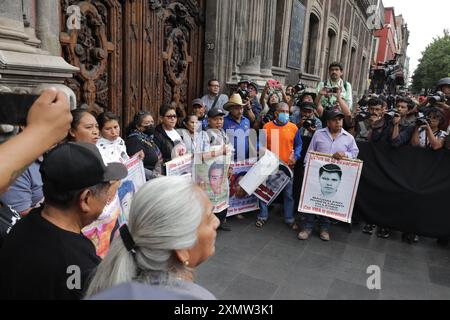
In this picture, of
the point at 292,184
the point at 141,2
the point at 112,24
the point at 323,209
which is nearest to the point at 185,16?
the point at 141,2

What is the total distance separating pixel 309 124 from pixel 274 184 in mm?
1040

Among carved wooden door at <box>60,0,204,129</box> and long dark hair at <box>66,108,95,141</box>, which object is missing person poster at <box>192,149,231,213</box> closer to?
long dark hair at <box>66,108,95,141</box>

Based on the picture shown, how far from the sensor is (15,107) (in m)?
0.98

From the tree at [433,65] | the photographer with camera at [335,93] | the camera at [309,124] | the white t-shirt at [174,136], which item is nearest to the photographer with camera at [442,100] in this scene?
the photographer with camera at [335,93]

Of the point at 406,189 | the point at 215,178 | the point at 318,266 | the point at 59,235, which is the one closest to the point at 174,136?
the point at 215,178

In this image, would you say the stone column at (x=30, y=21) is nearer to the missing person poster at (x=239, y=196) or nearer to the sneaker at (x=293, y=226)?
the missing person poster at (x=239, y=196)

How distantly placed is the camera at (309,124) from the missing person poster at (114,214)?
268cm

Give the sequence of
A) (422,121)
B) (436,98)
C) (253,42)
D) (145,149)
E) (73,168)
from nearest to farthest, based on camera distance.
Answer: (73,168)
(145,149)
(422,121)
(436,98)
(253,42)

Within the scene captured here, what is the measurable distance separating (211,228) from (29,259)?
0.69 meters

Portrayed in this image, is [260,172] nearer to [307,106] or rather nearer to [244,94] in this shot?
[307,106]

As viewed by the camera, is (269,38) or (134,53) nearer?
(134,53)

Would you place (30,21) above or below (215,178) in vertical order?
above

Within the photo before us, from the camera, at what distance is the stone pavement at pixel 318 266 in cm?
335
